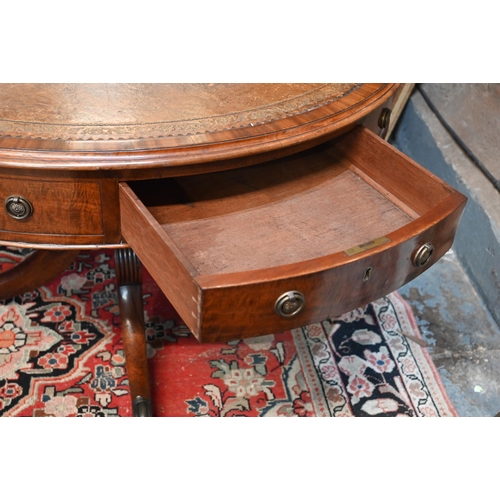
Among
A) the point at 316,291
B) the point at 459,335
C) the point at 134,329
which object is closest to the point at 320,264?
the point at 316,291

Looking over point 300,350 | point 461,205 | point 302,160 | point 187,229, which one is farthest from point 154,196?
point 300,350

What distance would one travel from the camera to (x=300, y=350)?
119 cm

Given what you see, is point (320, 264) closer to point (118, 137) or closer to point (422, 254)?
point (422, 254)

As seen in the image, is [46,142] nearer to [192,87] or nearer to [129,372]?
[192,87]

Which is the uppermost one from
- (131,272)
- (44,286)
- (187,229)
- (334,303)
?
(44,286)

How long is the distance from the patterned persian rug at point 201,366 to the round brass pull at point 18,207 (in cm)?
42

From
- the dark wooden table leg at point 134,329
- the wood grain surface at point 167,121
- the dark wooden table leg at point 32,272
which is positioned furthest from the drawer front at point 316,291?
the dark wooden table leg at point 32,272

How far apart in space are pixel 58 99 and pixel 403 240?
0.45m

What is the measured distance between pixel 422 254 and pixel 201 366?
1.73 feet

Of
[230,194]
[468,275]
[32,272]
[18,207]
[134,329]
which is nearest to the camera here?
[18,207]

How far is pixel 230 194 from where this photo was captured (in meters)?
0.87

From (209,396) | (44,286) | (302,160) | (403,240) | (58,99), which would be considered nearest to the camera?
(403,240)

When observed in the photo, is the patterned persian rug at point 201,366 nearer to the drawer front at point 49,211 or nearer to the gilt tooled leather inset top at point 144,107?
the drawer front at point 49,211

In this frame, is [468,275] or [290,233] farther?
[468,275]
